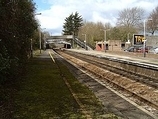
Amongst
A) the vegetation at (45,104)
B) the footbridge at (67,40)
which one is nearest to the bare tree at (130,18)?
the footbridge at (67,40)

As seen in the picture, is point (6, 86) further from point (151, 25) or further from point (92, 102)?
point (151, 25)

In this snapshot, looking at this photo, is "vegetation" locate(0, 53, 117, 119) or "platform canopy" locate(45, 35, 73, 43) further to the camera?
"platform canopy" locate(45, 35, 73, 43)

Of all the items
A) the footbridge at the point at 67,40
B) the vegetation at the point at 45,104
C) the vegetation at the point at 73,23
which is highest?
the vegetation at the point at 73,23

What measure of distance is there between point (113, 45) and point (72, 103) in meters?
101

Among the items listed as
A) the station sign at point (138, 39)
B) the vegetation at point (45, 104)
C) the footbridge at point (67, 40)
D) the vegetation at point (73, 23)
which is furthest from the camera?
the vegetation at point (73, 23)

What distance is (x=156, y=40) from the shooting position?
101812 millimetres

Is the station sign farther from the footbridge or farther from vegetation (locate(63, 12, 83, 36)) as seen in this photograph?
vegetation (locate(63, 12, 83, 36))

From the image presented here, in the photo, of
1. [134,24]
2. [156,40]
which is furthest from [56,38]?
[156,40]

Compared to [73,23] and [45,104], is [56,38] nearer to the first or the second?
[73,23]

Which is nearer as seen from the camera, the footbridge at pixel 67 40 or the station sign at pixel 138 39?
the station sign at pixel 138 39

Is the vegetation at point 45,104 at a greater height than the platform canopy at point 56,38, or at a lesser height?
lesser

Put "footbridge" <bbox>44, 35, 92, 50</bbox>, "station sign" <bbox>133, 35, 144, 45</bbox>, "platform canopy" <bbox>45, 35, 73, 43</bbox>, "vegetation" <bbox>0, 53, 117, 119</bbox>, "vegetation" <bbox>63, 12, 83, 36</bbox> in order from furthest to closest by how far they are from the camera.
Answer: "vegetation" <bbox>63, 12, 83, 36</bbox> → "platform canopy" <bbox>45, 35, 73, 43</bbox> → "footbridge" <bbox>44, 35, 92, 50</bbox> → "station sign" <bbox>133, 35, 144, 45</bbox> → "vegetation" <bbox>0, 53, 117, 119</bbox>

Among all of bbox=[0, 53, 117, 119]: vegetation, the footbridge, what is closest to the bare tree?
the footbridge

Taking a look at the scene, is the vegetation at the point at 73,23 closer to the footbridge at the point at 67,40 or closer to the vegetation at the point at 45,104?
the footbridge at the point at 67,40
